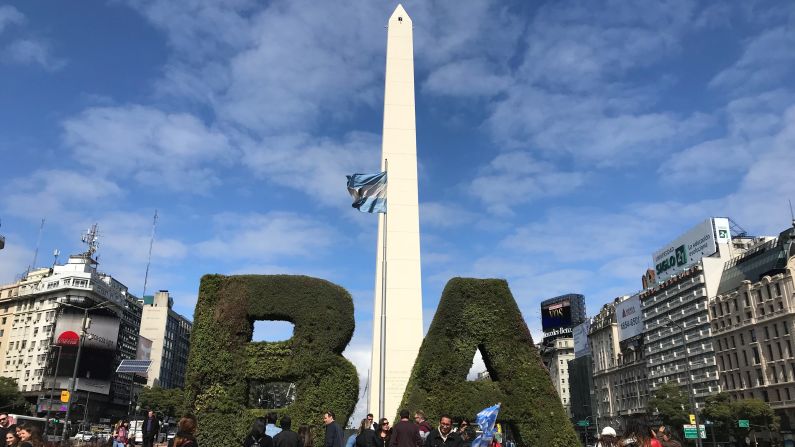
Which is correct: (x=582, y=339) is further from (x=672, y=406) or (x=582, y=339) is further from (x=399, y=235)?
(x=399, y=235)

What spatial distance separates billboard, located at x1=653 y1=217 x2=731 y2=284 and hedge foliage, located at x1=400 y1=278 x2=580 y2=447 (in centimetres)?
7321

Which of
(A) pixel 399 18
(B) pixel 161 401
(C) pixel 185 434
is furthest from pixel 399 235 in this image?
(B) pixel 161 401

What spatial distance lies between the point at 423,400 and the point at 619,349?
97329 mm

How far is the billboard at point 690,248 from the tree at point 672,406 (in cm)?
2484

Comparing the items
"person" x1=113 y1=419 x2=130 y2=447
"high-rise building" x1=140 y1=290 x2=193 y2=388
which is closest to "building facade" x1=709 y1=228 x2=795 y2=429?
"person" x1=113 y1=419 x2=130 y2=447

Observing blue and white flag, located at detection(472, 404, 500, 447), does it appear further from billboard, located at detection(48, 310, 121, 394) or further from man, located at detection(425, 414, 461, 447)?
billboard, located at detection(48, 310, 121, 394)

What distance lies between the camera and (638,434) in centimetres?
680

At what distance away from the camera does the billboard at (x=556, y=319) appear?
12912 cm

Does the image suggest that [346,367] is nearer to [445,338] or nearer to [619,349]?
[445,338]

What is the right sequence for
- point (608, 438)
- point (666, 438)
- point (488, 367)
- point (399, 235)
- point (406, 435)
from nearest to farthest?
point (666, 438) → point (608, 438) → point (406, 435) → point (488, 367) → point (399, 235)

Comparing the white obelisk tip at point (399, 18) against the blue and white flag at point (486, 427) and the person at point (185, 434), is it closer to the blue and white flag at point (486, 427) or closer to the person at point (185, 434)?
the blue and white flag at point (486, 427)

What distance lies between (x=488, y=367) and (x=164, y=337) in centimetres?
11119

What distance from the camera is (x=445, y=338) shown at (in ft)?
52.0

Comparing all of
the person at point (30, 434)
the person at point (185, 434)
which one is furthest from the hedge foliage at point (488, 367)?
the person at point (30, 434)
